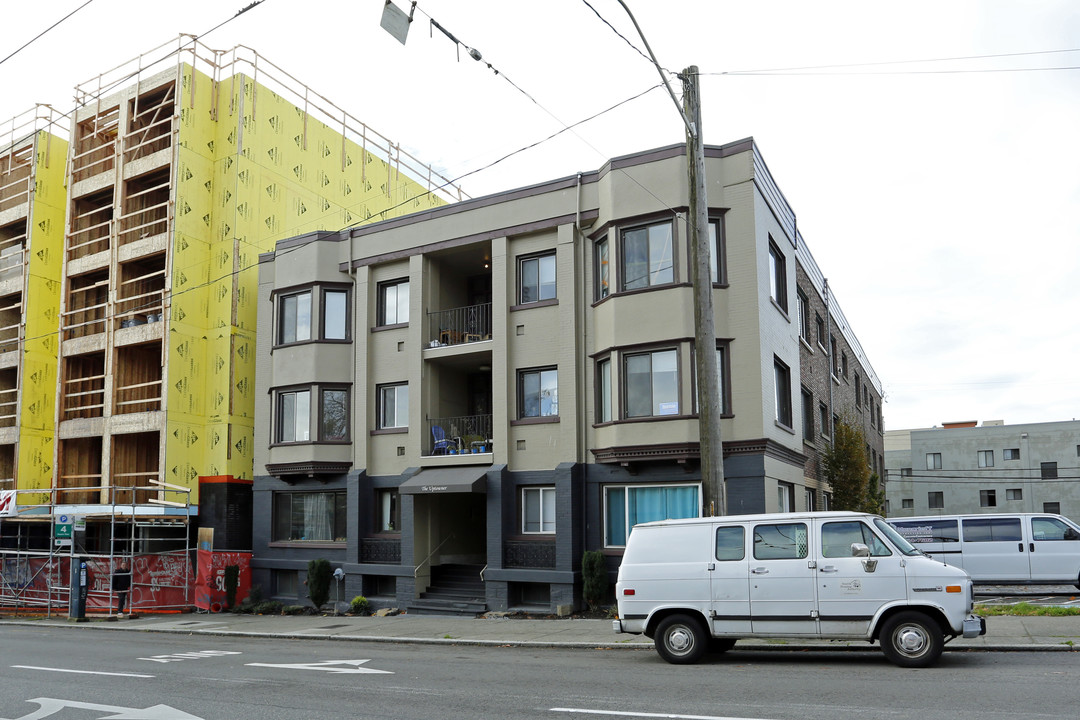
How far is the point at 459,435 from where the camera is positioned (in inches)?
1006

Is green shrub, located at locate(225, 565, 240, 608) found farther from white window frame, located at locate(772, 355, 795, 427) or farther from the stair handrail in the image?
white window frame, located at locate(772, 355, 795, 427)

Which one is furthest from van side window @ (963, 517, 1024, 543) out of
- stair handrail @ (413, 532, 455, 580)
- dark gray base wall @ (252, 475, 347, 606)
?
dark gray base wall @ (252, 475, 347, 606)

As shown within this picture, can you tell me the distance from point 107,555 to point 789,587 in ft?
69.2

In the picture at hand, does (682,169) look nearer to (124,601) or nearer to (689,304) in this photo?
(689,304)

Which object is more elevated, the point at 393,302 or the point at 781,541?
the point at 393,302

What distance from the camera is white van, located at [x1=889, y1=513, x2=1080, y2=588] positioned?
20906 mm

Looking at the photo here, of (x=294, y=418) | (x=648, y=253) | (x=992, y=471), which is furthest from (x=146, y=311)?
(x=992, y=471)

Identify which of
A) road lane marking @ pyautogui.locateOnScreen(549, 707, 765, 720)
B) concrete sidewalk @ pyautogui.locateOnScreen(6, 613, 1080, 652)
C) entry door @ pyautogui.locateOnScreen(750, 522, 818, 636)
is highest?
entry door @ pyautogui.locateOnScreen(750, 522, 818, 636)

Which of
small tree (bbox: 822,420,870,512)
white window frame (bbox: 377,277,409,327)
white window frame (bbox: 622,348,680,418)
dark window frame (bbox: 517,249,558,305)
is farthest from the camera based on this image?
small tree (bbox: 822,420,870,512)

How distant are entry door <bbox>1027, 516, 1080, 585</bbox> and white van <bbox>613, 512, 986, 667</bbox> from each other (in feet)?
36.5

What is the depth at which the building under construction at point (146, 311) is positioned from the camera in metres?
28.3

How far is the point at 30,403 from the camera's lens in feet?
108

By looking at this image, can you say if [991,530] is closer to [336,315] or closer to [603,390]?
[603,390]

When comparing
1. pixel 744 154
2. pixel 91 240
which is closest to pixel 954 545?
pixel 744 154
